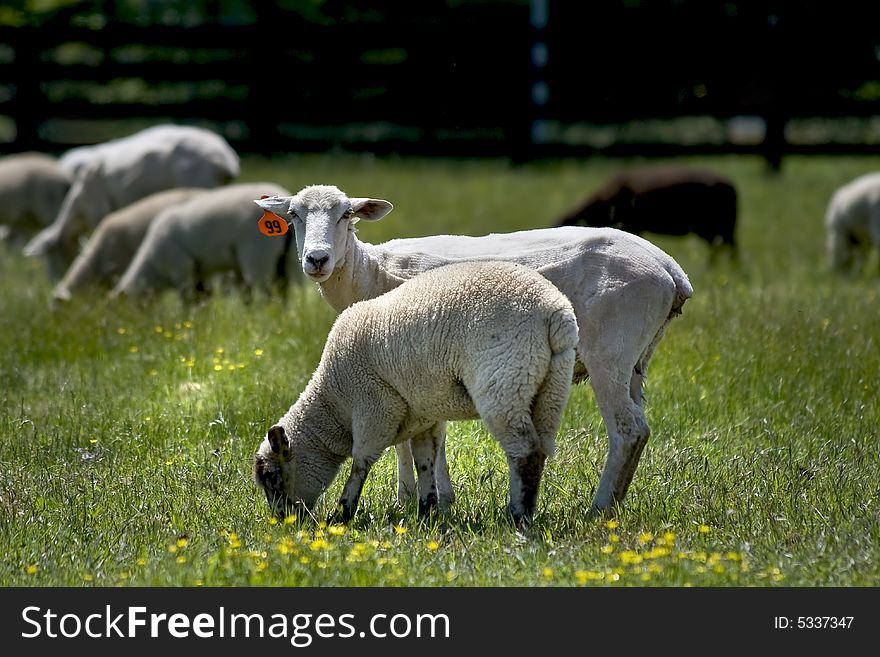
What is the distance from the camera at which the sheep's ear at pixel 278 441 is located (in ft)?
17.5

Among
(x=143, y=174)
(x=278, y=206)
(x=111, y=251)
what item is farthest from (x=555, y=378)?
(x=143, y=174)

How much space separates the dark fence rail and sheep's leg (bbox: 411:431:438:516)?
14.1 metres

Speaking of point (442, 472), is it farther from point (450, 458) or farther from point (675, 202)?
point (675, 202)

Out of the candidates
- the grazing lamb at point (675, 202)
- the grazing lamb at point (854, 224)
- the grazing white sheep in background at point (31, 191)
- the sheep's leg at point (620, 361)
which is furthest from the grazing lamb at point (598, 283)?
the grazing white sheep in background at point (31, 191)

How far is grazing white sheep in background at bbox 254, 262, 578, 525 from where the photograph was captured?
4875 mm

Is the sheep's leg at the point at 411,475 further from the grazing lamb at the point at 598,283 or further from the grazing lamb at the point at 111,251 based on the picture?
the grazing lamb at the point at 111,251

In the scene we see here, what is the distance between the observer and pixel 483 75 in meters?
20.6

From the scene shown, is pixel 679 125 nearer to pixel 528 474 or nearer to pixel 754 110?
pixel 754 110

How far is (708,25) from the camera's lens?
20.9 m

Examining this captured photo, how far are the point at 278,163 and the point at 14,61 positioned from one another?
13.4ft

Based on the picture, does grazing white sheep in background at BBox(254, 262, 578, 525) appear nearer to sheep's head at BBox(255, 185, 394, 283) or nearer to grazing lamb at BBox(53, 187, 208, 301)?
sheep's head at BBox(255, 185, 394, 283)

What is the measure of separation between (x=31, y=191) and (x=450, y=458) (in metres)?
8.80

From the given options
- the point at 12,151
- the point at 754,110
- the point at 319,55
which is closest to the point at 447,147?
the point at 319,55

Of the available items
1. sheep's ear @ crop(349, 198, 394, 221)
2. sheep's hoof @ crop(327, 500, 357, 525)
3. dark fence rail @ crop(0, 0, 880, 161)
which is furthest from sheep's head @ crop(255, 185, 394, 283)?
dark fence rail @ crop(0, 0, 880, 161)
